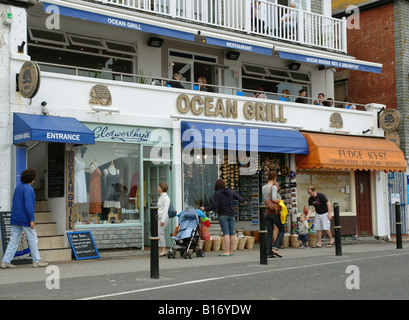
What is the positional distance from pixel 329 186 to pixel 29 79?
11.1 metres

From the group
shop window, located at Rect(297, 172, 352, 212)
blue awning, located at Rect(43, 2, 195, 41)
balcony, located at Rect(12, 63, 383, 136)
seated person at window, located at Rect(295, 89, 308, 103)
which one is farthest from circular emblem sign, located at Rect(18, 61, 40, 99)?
seated person at window, located at Rect(295, 89, 308, 103)

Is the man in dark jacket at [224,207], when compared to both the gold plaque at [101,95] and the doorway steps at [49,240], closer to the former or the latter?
the doorway steps at [49,240]

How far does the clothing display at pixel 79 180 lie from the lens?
13.5 meters

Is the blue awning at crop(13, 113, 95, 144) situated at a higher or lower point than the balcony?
lower

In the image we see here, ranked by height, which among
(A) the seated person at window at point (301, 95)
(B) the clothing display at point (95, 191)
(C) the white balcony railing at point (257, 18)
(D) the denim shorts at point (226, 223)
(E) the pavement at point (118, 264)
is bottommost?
(E) the pavement at point (118, 264)

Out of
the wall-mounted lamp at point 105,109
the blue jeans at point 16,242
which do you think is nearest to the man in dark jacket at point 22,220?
the blue jeans at point 16,242

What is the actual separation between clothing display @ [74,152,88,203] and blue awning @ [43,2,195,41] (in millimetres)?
3389

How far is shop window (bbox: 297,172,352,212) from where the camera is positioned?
18.3 m

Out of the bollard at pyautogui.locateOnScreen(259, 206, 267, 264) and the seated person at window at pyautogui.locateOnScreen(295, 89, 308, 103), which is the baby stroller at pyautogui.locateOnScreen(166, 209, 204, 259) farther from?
the seated person at window at pyautogui.locateOnScreen(295, 89, 308, 103)

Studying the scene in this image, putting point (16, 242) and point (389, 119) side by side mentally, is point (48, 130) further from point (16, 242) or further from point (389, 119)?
point (389, 119)

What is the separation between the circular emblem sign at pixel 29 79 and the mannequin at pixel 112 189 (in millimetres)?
3065

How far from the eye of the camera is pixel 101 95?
13945 mm

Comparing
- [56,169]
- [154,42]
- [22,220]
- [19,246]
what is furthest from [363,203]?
[22,220]

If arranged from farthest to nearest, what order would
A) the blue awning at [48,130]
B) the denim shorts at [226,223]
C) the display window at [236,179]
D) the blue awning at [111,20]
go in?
the display window at [236,179] < the blue awning at [111,20] < the denim shorts at [226,223] < the blue awning at [48,130]
